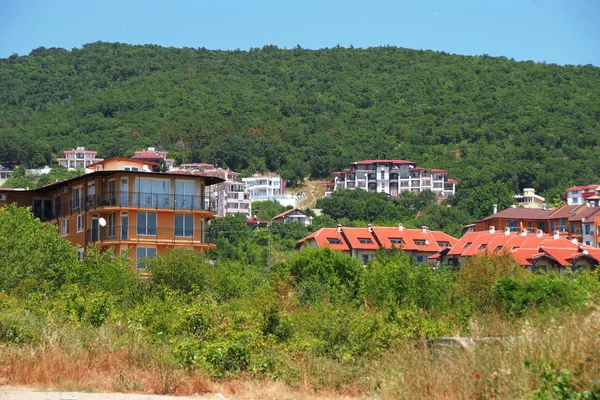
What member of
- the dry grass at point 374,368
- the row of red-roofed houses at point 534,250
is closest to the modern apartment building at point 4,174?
the row of red-roofed houses at point 534,250

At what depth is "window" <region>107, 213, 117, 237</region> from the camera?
52656 mm

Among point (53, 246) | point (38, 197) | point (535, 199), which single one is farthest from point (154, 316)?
point (535, 199)

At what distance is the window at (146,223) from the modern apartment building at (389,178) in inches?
4940

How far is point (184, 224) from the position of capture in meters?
53.8

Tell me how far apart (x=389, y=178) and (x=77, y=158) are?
55.1 m

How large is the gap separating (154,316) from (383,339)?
6470 mm

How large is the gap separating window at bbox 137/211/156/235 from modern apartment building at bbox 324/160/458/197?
125m

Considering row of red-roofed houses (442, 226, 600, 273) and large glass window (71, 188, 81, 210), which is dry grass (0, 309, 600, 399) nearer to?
large glass window (71, 188, 81, 210)

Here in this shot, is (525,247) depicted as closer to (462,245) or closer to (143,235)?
(462,245)

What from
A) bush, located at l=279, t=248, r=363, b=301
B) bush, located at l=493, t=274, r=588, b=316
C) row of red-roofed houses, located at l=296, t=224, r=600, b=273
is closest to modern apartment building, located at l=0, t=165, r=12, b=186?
row of red-roofed houses, located at l=296, t=224, r=600, b=273

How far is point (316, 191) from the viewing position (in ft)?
608

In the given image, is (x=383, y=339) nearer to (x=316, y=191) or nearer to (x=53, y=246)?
(x=53, y=246)

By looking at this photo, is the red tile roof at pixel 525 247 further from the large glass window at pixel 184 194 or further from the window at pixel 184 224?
the large glass window at pixel 184 194

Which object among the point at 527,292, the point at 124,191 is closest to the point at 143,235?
the point at 124,191
